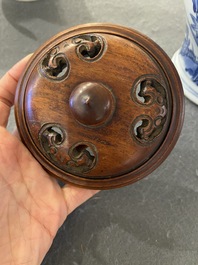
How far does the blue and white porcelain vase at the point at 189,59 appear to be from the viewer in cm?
97

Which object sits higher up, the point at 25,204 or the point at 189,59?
the point at 189,59

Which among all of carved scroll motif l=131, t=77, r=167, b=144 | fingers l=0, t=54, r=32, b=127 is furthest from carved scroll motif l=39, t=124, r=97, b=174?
fingers l=0, t=54, r=32, b=127

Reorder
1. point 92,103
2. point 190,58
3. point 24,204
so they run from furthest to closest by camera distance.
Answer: point 190,58 < point 24,204 < point 92,103

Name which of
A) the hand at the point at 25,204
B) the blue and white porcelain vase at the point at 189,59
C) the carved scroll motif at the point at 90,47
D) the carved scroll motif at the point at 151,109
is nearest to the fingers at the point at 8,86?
the hand at the point at 25,204

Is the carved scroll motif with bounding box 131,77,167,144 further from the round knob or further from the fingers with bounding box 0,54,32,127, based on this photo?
the fingers with bounding box 0,54,32,127

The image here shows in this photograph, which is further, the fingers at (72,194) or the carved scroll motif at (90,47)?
the fingers at (72,194)

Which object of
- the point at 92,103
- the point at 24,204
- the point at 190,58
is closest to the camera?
the point at 92,103

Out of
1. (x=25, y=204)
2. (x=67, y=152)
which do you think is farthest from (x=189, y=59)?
(x=25, y=204)

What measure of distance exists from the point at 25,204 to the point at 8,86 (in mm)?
310

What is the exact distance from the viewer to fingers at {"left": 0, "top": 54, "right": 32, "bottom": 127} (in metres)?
0.92

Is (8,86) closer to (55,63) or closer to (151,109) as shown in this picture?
(55,63)

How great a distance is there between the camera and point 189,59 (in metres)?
1.09

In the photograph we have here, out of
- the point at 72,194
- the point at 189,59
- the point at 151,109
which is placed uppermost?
the point at 151,109

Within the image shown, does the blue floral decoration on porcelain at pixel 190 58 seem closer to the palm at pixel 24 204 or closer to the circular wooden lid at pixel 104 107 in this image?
the circular wooden lid at pixel 104 107
